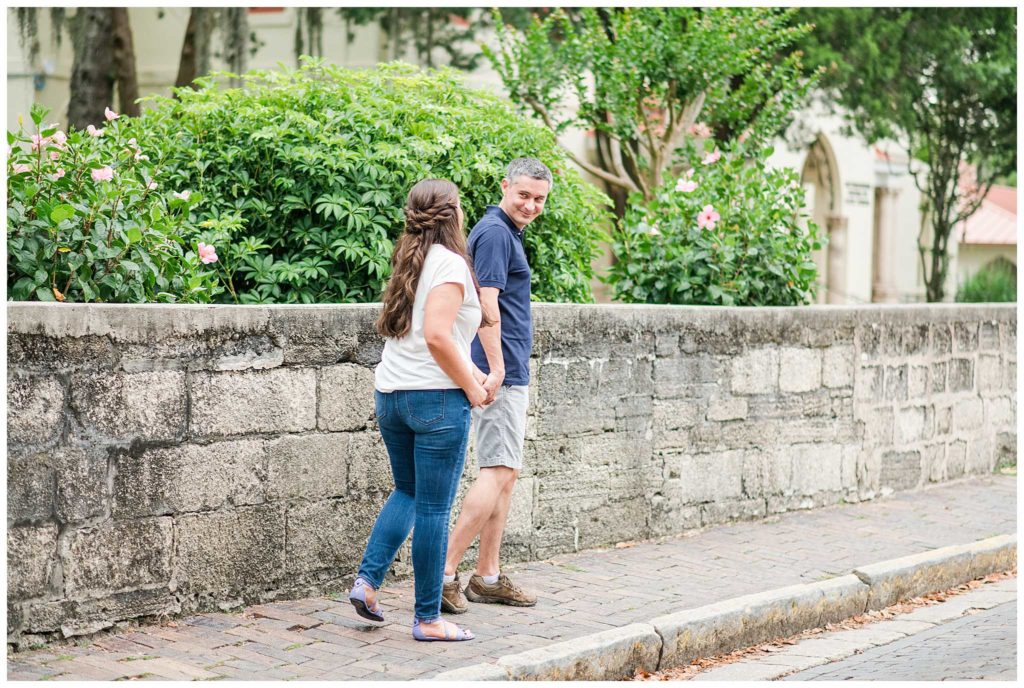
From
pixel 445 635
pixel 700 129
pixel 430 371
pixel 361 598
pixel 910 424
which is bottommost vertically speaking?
pixel 445 635

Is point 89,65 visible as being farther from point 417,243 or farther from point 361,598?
point 361,598

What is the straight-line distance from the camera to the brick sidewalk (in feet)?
15.3

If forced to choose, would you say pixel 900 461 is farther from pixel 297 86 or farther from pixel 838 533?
pixel 297 86

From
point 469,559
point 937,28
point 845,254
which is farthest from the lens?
point 845,254

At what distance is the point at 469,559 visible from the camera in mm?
6391

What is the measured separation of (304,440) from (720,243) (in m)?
3.70

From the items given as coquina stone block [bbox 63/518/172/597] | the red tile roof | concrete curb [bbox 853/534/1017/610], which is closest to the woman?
coquina stone block [bbox 63/518/172/597]

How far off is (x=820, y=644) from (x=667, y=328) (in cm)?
214

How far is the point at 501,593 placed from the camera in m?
5.65

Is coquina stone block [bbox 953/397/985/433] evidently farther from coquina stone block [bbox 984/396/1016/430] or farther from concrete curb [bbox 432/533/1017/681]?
concrete curb [bbox 432/533/1017/681]

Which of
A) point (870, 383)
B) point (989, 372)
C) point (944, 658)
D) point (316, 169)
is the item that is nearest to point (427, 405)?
point (316, 169)

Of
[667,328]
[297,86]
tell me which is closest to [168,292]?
[297,86]

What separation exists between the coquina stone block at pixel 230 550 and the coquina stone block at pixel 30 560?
53cm

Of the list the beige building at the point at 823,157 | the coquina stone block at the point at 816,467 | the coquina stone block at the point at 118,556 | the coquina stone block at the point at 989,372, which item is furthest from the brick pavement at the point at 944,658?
the beige building at the point at 823,157
